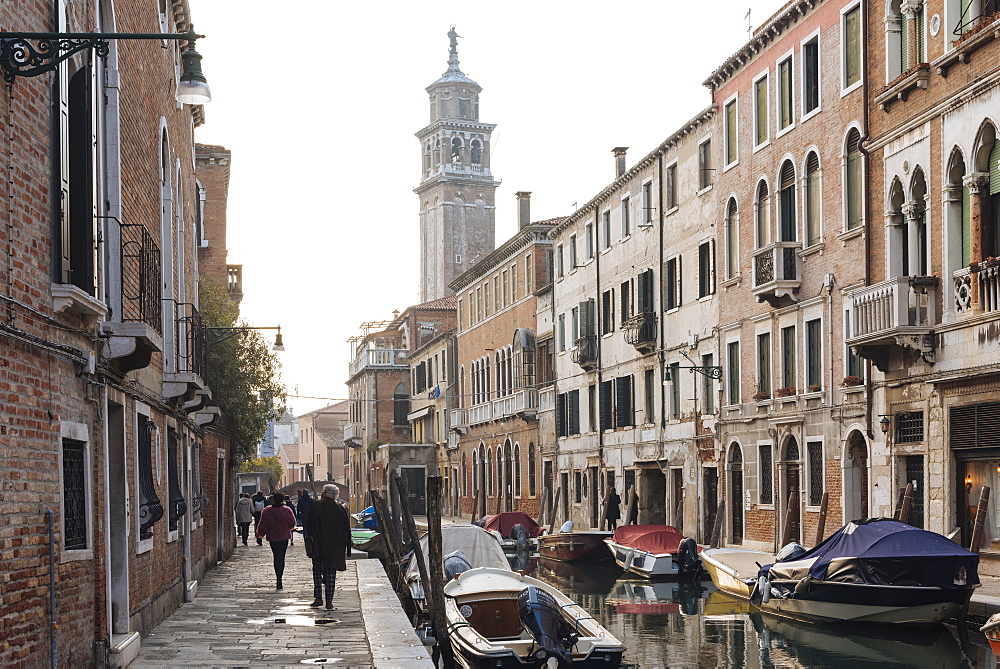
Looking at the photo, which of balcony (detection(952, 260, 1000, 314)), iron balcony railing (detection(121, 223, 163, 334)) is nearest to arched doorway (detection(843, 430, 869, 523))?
balcony (detection(952, 260, 1000, 314))

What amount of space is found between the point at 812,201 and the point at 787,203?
101 centimetres

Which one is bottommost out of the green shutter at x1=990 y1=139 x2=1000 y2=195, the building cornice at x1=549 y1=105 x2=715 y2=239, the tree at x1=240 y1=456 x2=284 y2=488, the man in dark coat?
the tree at x1=240 y1=456 x2=284 y2=488

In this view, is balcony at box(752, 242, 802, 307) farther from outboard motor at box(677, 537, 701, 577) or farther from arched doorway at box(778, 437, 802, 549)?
outboard motor at box(677, 537, 701, 577)

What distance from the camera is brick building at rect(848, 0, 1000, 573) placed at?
55.6 feet

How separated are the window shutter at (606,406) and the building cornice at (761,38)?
377 inches

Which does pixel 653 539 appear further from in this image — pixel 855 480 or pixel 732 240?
pixel 732 240

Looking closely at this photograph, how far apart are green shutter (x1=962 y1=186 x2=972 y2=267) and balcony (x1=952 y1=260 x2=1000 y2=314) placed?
7.4 inches

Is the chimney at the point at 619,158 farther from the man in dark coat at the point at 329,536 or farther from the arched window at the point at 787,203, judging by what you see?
the man in dark coat at the point at 329,536

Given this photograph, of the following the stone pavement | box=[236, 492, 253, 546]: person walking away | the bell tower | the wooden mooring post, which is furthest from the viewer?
the bell tower

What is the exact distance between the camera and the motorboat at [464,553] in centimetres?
1808

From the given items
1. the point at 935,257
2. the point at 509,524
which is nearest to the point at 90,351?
the point at 935,257

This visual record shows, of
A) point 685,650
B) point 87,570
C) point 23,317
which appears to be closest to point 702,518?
point 685,650

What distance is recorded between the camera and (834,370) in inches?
843

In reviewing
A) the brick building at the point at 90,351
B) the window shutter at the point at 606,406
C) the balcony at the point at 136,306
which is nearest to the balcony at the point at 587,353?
the window shutter at the point at 606,406
